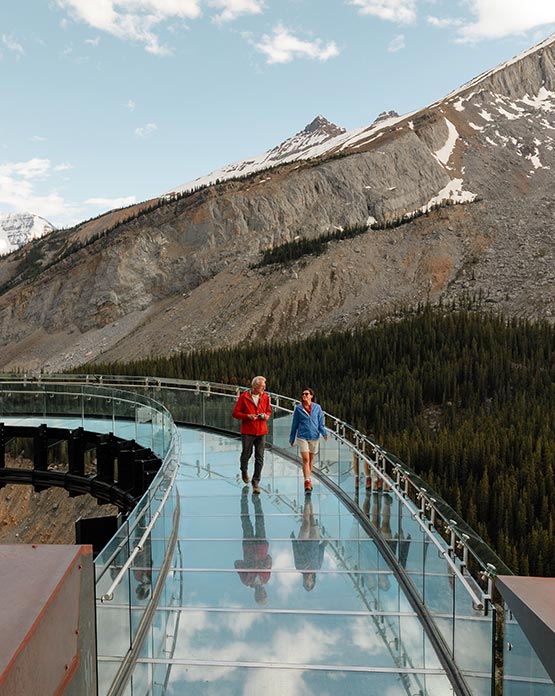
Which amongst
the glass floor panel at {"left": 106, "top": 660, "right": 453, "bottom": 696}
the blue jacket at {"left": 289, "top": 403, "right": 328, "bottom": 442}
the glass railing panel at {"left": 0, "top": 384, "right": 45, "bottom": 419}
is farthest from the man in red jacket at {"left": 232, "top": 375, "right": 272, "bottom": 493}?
the glass railing panel at {"left": 0, "top": 384, "right": 45, "bottom": 419}

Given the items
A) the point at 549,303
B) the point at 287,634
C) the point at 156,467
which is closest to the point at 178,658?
the point at 287,634

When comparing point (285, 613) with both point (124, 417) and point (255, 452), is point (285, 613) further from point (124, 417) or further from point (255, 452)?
point (124, 417)

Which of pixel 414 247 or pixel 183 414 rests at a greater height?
pixel 414 247

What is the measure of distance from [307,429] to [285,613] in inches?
168

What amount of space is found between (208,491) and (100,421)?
32.3 ft

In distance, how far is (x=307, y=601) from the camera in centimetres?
579

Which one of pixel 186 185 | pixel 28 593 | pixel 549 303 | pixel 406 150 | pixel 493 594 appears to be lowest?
pixel 493 594

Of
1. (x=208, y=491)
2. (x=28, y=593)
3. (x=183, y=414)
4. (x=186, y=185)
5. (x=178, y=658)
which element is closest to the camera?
(x=28, y=593)

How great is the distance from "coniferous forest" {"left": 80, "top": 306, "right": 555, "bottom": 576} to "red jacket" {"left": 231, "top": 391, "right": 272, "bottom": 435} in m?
6.33

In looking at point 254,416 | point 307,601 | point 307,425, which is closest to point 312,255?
point 307,425

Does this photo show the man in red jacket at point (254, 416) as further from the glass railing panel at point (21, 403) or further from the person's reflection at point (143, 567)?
the glass railing panel at point (21, 403)

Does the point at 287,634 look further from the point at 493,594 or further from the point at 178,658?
the point at 493,594

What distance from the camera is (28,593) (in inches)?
98.8

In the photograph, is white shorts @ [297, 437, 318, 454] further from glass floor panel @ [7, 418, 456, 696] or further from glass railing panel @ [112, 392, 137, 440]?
glass railing panel @ [112, 392, 137, 440]
